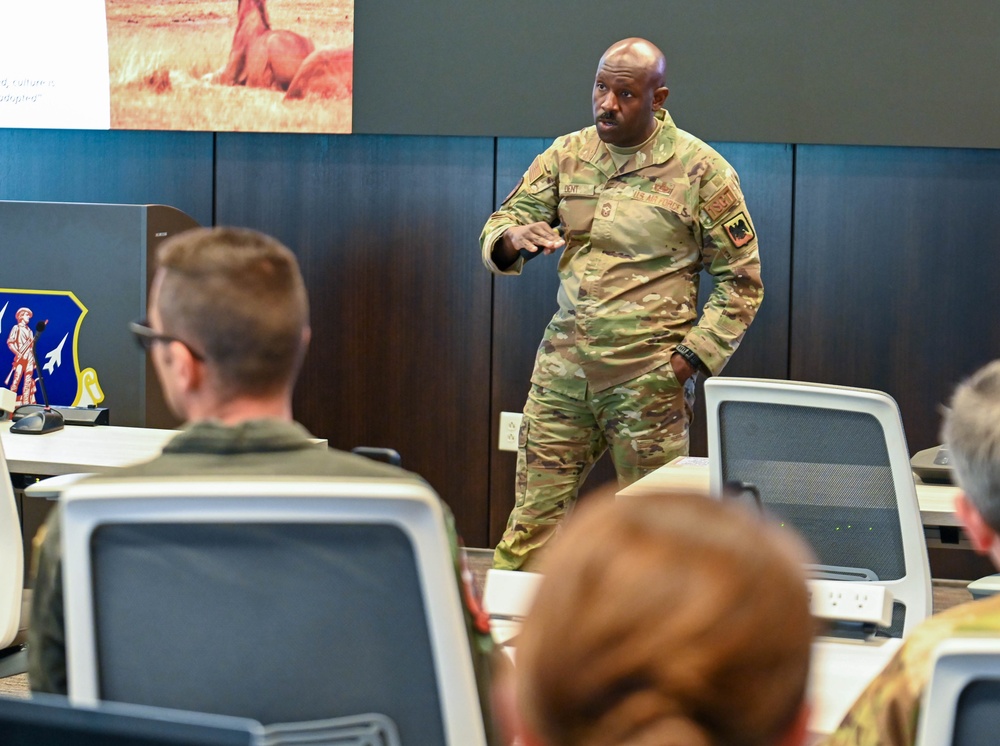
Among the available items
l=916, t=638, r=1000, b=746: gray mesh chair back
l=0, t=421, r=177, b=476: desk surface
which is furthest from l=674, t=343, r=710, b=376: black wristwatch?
l=916, t=638, r=1000, b=746: gray mesh chair back

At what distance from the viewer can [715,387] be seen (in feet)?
7.70

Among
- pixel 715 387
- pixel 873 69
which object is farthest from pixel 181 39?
pixel 715 387

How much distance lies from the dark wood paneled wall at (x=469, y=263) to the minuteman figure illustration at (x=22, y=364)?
0.93 feet

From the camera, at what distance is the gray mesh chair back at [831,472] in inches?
90.2

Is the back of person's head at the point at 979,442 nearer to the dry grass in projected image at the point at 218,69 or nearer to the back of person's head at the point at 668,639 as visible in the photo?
the back of person's head at the point at 668,639

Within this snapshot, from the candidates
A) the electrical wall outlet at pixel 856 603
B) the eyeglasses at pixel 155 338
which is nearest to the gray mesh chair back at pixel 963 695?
the electrical wall outlet at pixel 856 603

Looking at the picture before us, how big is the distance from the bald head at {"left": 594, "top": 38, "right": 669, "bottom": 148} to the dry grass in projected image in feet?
5.09

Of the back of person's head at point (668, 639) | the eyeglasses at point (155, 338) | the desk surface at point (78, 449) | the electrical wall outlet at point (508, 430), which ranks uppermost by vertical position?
the eyeglasses at point (155, 338)

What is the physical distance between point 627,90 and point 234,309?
7.51 ft

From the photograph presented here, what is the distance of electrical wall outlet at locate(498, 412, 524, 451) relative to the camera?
16.2 feet

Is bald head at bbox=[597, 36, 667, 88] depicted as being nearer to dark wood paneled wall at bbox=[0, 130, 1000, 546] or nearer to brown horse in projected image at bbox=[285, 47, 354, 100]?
dark wood paneled wall at bbox=[0, 130, 1000, 546]

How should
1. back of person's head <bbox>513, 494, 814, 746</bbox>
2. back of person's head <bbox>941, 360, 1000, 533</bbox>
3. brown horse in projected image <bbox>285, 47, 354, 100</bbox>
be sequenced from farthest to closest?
brown horse in projected image <bbox>285, 47, 354, 100</bbox> < back of person's head <bbox>941, 360, 1000, 533</bbox> < back of person's head <bbox>513, 494, 814, 746</bbox>

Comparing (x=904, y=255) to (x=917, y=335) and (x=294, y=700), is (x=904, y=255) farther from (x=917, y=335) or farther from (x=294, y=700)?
(x=294, y=700)

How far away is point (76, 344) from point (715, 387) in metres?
2.86
